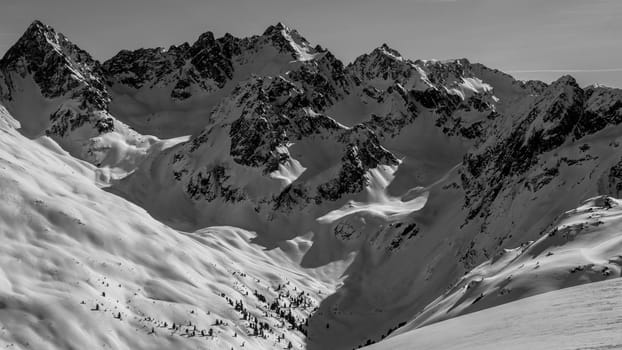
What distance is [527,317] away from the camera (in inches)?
896

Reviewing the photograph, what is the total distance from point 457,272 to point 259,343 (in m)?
71.0

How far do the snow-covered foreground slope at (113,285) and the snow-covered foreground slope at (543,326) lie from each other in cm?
10704

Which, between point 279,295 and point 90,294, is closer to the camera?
point 90,294

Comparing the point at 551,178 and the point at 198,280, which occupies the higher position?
the point at 551,178

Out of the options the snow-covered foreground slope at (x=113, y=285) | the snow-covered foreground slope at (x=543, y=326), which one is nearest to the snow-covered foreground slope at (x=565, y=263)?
the snow-covered foreground slope at (x=543, y=326)

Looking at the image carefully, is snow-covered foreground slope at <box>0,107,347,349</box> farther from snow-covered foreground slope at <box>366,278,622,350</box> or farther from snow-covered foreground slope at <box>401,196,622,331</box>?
snow-covered foreground slope at <box>366,278,622,350</box>

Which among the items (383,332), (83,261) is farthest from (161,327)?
(383,332)

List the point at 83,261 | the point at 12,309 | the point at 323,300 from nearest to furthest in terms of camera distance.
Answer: the point at 12,309 → the point at 83,261 → the point at 323,300

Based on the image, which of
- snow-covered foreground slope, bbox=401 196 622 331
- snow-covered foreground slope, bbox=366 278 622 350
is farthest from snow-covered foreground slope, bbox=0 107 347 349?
snow-covered foreground slope, bbox=366 278 622 350

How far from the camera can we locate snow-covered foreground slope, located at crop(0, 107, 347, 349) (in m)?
122

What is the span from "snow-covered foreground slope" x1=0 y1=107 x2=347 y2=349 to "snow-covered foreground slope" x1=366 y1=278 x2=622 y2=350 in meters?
107

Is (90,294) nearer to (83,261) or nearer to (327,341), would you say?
(83,261)

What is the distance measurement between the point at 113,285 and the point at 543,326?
141 meters

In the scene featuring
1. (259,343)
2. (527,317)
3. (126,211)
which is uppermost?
(126,211)
